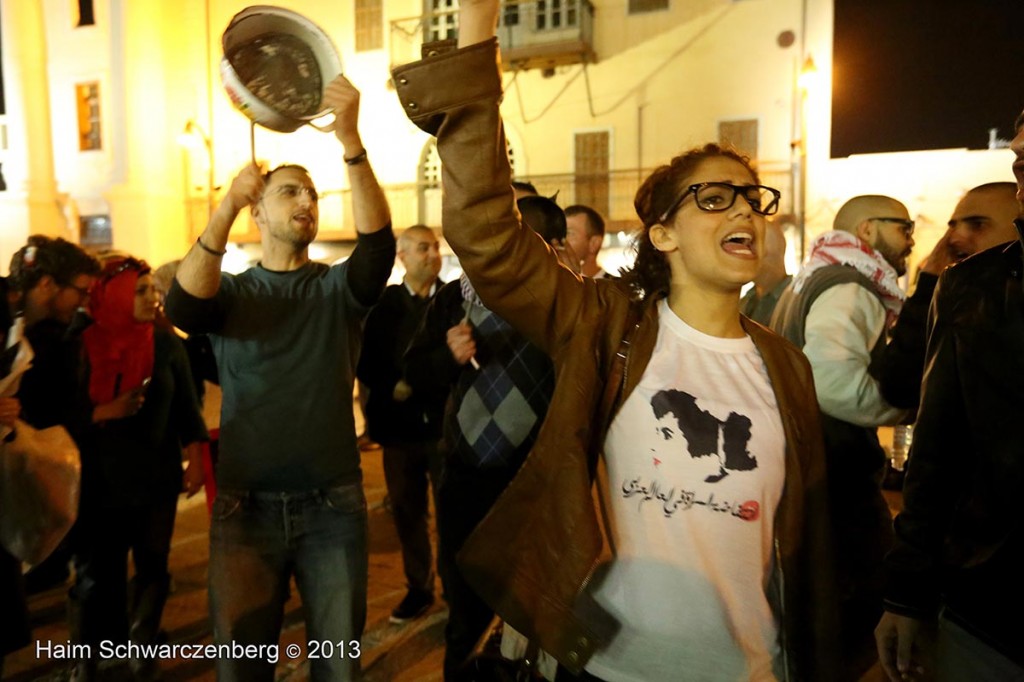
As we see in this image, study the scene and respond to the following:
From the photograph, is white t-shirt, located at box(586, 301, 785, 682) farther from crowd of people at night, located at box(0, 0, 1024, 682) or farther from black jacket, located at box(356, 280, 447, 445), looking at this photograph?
black jacket, located at box(356, 280, 447, 445)

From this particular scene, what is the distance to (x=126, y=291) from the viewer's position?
371 cm

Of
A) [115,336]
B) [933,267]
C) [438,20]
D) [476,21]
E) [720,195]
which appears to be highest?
[438,20]

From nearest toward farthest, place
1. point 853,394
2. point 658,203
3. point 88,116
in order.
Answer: point 658,203, point 853,394, point 88,116

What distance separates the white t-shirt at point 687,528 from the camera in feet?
5.48

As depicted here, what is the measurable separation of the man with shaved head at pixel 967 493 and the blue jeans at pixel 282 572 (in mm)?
1775

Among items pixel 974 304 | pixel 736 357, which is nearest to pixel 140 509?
pixel 736 357

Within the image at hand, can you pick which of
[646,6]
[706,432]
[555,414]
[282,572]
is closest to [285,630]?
[282,572]

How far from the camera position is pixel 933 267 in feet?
9.48

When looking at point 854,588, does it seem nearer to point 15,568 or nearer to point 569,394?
point 569,394

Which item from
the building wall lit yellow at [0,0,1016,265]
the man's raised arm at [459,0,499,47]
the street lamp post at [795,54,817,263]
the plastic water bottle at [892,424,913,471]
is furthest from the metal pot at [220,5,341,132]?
the building wall lit yellow at [0,0,1016,265]

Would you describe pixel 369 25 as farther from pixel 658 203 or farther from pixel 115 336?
pixel 658 203

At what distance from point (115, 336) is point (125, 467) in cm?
68

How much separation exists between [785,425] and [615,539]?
51 cm

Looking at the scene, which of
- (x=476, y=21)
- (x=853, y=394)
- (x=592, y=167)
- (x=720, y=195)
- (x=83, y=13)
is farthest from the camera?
(x=83, y=13)
